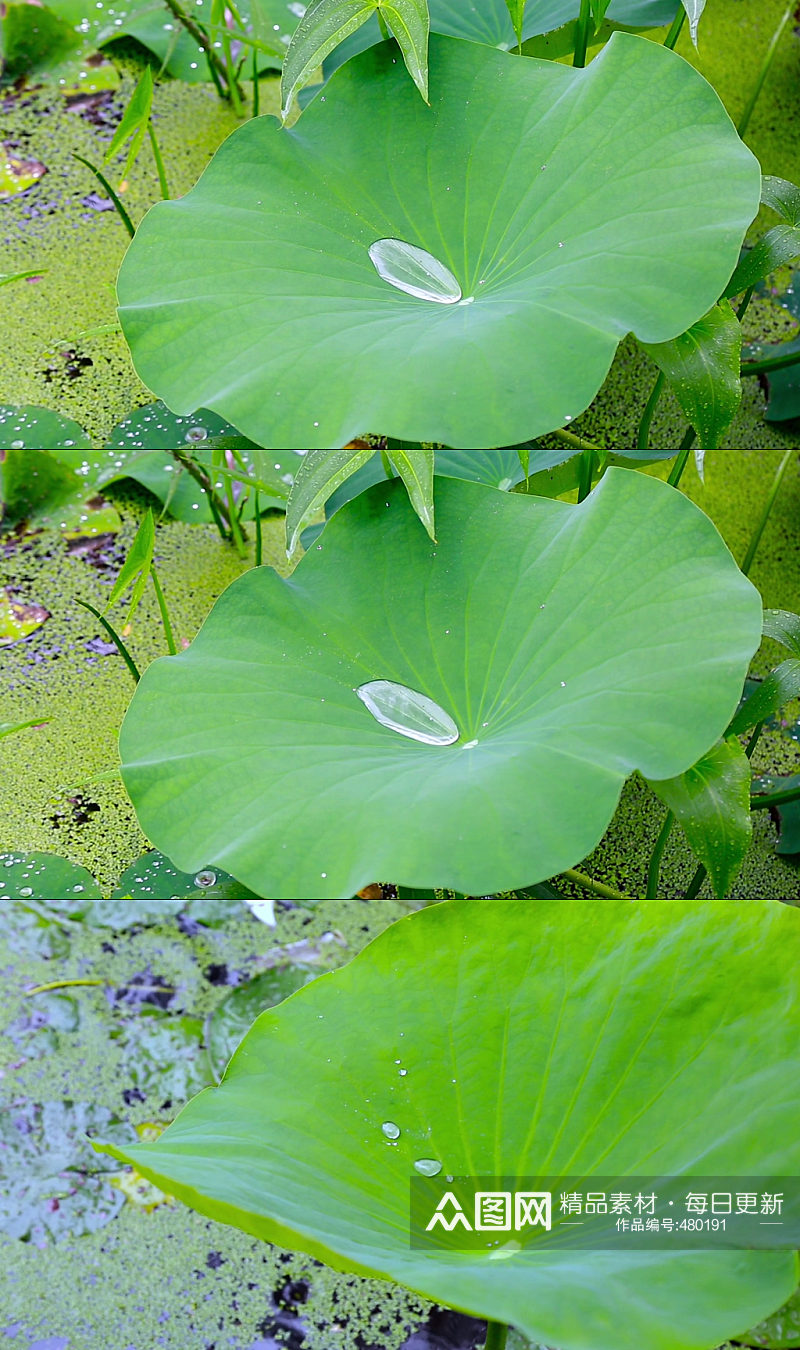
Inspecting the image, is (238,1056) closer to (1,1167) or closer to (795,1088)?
(795,1088)

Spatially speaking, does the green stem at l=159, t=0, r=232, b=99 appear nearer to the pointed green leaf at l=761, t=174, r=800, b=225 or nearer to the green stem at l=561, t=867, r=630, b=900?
the pointed green leaf at l=761, t=174, r=800, b=225

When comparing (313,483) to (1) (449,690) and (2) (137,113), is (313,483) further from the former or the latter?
(2) (137,113)

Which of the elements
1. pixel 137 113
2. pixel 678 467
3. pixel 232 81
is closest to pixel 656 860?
pixel 678 467

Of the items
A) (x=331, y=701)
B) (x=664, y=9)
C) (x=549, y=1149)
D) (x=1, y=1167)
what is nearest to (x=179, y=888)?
(x=1, y=1167)

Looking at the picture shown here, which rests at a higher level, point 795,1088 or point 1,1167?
point 795,1088

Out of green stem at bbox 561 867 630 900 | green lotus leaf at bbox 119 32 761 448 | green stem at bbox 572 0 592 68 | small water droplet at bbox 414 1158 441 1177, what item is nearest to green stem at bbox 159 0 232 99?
green stem at bbox 572 0 592 68
